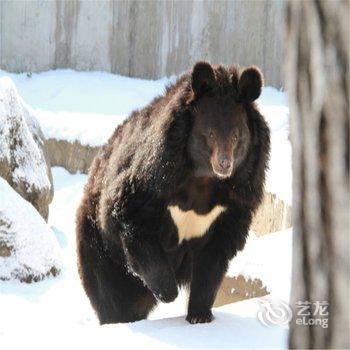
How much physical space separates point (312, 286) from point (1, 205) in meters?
6.63

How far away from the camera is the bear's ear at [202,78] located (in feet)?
17.3

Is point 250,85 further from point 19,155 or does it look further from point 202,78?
point 19,155

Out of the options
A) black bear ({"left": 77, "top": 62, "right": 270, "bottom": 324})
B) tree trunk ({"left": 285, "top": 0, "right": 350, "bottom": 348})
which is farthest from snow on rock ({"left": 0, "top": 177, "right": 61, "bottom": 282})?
tree trunk ({"left": 285, "top": 0, "right": 350, "bottom": 348})

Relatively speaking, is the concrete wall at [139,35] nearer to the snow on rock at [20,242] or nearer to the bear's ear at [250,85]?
the snow on rock at [20,242]

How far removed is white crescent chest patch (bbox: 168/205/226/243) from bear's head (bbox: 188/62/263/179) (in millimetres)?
240

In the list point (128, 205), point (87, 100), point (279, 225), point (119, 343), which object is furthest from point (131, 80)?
point (119, 343)

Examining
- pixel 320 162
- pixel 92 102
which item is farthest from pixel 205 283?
pixel 92 102

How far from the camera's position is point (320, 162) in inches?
66.5

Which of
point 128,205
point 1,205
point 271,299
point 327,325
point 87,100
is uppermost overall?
point 327,325

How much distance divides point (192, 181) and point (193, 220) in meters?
0.20

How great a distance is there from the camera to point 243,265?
7.21 metres

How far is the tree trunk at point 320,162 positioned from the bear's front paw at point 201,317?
11.9 feet

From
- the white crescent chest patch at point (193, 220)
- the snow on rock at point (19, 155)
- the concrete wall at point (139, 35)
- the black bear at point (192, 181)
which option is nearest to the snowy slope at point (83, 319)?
the black bear at point (192, 181)

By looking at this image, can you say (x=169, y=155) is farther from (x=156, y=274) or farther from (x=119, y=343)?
(x=119, y=343)
